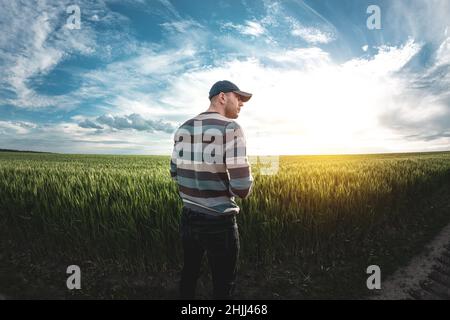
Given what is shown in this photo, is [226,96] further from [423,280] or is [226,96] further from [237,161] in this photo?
[423,280]

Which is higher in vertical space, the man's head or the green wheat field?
the man's head

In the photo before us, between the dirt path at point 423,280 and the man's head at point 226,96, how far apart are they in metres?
3.08

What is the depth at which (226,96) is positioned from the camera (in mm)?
2602

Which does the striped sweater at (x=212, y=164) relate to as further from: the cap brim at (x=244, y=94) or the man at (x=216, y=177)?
the cap brim at (x=244, y=94)

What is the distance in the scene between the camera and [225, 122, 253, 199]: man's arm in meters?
2.33

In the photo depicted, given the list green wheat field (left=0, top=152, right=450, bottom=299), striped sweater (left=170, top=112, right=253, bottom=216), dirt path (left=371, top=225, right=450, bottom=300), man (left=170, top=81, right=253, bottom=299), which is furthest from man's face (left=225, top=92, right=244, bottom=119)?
dirt path (left=371, top=225, right=450, bottom=300)

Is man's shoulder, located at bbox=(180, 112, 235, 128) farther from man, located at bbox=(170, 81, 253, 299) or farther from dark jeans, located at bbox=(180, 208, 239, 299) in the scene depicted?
dark jeans, located at bbox=(180, 208, 239, 299)

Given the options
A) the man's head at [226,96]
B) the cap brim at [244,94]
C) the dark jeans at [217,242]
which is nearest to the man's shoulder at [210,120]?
the man's head at [226,96]

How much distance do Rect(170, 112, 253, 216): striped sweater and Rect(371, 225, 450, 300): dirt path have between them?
2775 mm

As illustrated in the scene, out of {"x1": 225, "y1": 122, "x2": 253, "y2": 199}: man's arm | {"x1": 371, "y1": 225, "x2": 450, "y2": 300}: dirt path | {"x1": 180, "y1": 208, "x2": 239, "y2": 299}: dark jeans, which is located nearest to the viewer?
{"x1": 225, "y1": 122, "x2": 253, "y2": 199}: man's arm

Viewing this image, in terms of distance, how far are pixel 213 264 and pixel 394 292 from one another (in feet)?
9.27

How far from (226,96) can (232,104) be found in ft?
0.26
